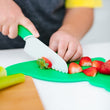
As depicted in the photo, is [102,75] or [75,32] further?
[75,32]

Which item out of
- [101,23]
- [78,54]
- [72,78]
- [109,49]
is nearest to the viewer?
[72,78]

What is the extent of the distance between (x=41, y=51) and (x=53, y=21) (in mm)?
440

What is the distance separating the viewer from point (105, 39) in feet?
6.38

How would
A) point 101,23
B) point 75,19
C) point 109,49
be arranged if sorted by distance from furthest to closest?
point 101,23
point 75,19
point 109,49

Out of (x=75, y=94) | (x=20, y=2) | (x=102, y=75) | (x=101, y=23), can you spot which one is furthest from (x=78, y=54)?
(x=101, y=23)

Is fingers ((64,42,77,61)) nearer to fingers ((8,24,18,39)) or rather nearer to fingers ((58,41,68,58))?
fingers ((58,41,68,58))

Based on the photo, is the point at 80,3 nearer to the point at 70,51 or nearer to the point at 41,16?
the point at 41,16

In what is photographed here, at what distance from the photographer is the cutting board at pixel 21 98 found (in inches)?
24.5

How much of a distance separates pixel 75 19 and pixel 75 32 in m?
0.11

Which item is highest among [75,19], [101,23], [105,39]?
[75,19]

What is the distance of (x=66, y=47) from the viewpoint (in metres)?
1.01

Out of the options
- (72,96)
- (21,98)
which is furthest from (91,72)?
(21,98)

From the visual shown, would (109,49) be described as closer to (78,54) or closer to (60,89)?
(78,54)

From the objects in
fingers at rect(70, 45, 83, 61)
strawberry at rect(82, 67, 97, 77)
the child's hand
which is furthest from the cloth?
strawberry at rect(82, 67, 97, 77)
